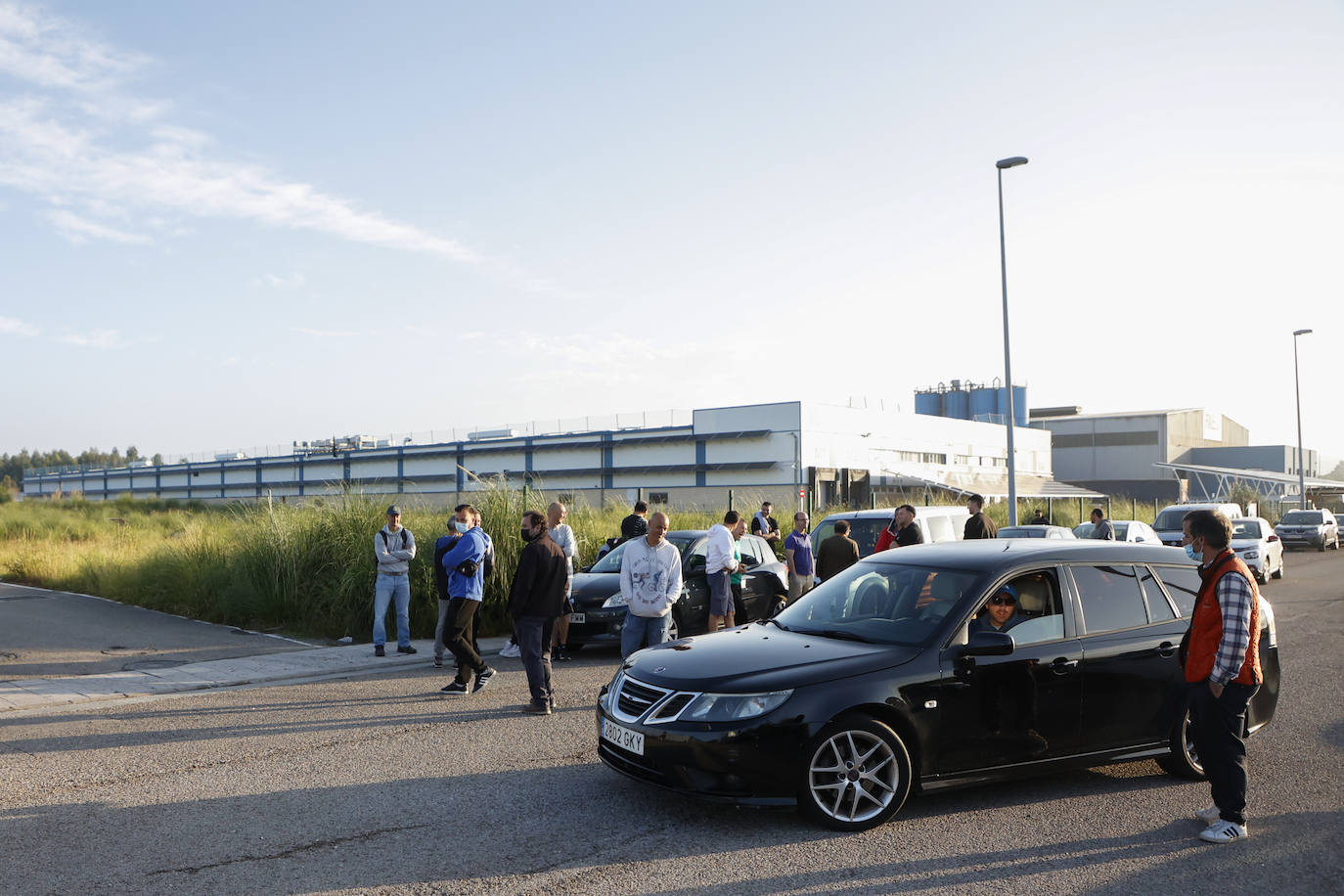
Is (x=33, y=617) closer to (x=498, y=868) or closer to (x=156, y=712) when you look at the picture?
(x=156, y=712)

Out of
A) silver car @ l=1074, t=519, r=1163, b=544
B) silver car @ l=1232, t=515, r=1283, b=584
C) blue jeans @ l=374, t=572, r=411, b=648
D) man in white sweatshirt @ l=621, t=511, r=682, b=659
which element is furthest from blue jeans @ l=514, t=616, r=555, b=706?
silver car @ l=1232, t=515, r=1283, b=584

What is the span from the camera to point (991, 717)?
573 centimetres

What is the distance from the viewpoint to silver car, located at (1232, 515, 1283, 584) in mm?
22203

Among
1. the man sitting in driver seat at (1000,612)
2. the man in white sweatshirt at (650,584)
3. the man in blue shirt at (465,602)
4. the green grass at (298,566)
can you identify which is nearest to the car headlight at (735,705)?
the man sitting in driver seat at (1000,612)

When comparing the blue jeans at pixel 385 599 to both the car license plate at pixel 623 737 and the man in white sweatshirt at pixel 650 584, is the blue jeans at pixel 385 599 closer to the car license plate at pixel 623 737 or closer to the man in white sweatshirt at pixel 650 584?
the man in white sweatshirt at pixel 650 584

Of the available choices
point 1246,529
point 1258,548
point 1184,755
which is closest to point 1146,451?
point 1246,529

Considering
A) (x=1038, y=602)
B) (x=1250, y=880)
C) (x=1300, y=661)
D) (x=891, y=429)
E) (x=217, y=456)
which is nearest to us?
(x=1250, y=880)

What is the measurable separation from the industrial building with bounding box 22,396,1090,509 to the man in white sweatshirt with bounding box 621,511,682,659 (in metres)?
38.5

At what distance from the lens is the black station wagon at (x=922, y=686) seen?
5340mm

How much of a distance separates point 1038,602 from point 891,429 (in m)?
60.3

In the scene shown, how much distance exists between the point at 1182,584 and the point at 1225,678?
1.70 meters

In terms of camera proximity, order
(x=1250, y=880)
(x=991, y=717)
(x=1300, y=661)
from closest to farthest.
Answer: (x=1250, y=880) → (x=991, y=717) → (x=1300, y=661)

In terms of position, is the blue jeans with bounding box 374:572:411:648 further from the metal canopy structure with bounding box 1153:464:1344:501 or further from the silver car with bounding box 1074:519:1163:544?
the metal canopy structure with bounding box 1153:464:1344:501

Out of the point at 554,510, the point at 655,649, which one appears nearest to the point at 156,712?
the point at 554,510
